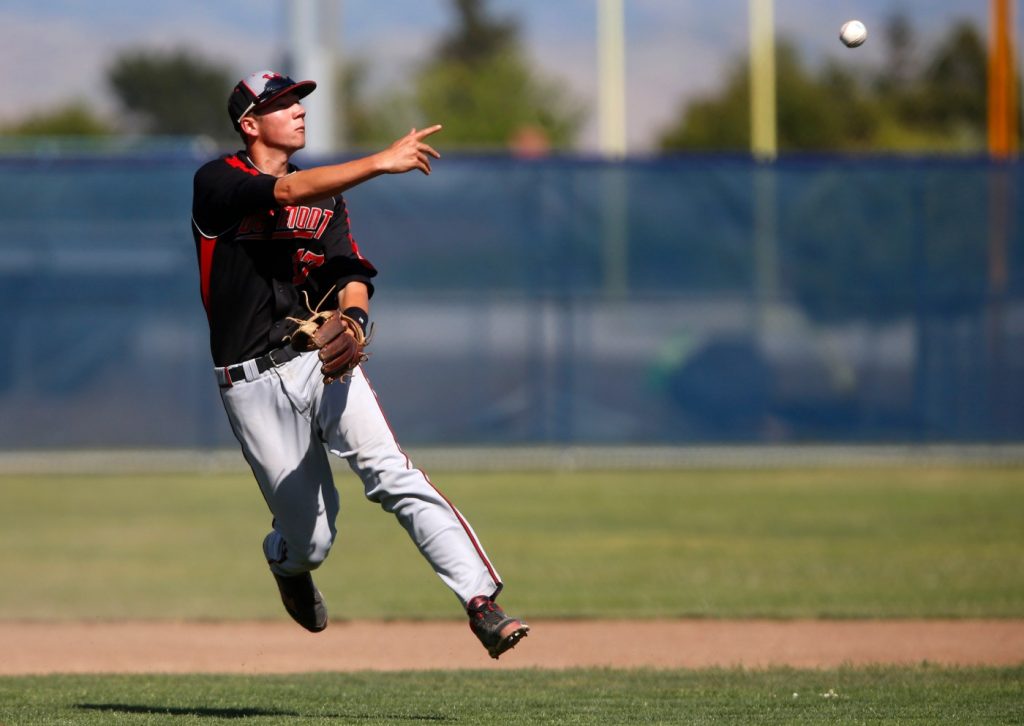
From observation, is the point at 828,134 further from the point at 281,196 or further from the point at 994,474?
the point at 281,196

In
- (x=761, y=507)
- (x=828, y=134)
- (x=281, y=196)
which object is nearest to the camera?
(x=281, y=196)

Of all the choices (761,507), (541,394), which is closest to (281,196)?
(761,507)

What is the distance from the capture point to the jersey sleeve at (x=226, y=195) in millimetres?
4480

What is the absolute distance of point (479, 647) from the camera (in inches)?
265

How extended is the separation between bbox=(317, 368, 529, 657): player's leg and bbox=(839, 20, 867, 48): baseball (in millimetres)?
3082

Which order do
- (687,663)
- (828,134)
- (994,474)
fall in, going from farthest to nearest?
(828,134), (994,474), (687,663)

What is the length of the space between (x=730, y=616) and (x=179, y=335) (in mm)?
6323

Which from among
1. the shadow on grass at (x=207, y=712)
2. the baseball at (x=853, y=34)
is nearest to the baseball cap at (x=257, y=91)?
the shadow on grass at (x=207, y=712)

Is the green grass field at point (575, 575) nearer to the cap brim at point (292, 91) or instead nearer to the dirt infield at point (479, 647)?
the dirt infield at point (479, 647)

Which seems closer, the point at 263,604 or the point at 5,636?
the point at 5,636

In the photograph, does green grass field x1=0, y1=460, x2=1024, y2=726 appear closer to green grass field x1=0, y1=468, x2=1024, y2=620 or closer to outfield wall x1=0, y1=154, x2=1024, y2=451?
green grass field x1=0, y1=468, x2=1024, y2=620

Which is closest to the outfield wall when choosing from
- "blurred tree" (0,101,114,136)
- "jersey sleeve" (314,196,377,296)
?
"jersey sleeve" (314,196,377,296)

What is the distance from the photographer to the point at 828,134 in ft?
147

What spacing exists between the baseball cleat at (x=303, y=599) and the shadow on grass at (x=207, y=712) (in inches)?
19.4
